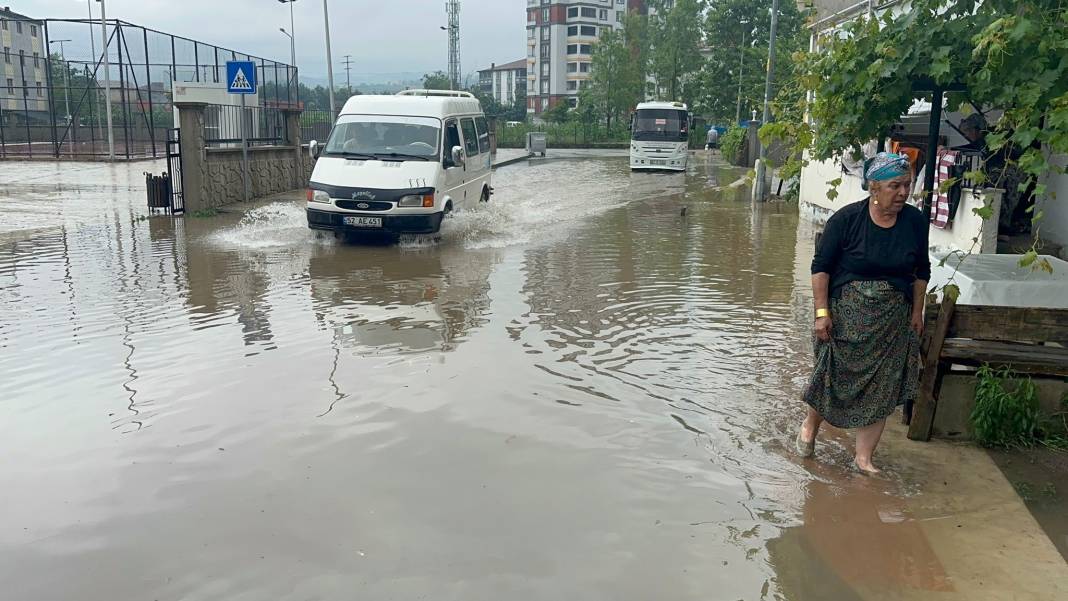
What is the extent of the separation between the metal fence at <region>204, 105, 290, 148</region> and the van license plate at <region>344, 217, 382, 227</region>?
21.0 ft

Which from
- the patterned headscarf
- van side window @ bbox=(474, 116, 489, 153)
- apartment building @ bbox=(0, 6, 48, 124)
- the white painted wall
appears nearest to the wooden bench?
the white painted wall

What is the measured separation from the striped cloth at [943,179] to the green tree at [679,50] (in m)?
55.3

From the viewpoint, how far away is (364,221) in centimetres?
1277

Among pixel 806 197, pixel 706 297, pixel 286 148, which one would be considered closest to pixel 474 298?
pixel 706 297

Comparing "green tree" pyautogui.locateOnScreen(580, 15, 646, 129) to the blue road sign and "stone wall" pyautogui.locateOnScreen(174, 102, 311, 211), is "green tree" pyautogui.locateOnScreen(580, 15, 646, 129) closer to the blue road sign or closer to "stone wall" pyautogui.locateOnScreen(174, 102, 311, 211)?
"stone wall" pyautogui.locateOnScreen(174, 102, 311, 211)

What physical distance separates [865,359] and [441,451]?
8.06 feet

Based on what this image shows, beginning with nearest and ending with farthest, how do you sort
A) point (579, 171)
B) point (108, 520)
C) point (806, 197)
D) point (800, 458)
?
1. point (108, 520)
2. point (800, 458)
3. point (806, 197)
4. point (579, 171)

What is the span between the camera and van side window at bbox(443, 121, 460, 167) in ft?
44.9

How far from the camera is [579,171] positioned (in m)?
33.8

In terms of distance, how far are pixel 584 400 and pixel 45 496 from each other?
333 cm

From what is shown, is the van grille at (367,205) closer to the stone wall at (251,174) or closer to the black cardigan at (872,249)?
the stone wall at (251,174)

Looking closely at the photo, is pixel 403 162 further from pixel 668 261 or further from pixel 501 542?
pixel 501 542

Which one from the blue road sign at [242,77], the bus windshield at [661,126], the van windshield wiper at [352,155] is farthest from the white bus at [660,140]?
the van windshield wiper at [352,155]

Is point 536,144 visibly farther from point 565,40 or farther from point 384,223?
point 565,40
